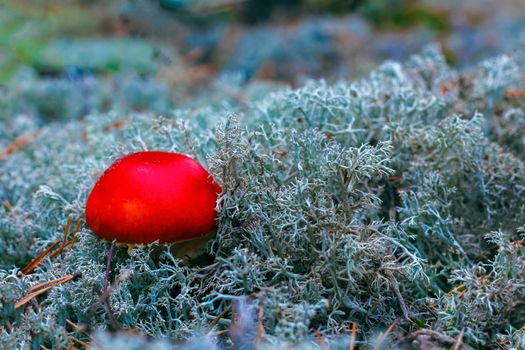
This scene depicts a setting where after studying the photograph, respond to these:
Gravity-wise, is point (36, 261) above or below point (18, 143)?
above

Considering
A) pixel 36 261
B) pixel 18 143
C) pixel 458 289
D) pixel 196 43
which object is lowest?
pixel 196 43

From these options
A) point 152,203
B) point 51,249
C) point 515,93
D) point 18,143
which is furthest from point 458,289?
point 18,143

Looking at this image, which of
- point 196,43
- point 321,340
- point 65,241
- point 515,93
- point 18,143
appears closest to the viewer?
point 321,340

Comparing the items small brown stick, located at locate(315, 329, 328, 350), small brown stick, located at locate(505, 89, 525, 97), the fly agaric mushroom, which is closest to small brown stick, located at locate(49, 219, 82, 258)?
A: the fly agaric mushroom

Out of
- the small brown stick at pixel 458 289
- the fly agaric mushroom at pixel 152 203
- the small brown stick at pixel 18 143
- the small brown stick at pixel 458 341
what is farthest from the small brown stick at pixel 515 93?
the small brown stick at pixel 18 143

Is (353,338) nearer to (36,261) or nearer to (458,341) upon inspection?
(458,341)

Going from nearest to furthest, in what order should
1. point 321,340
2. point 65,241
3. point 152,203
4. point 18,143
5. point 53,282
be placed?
point 321,340, point 152,203, point 53,282, point 65,241, point 18,143
